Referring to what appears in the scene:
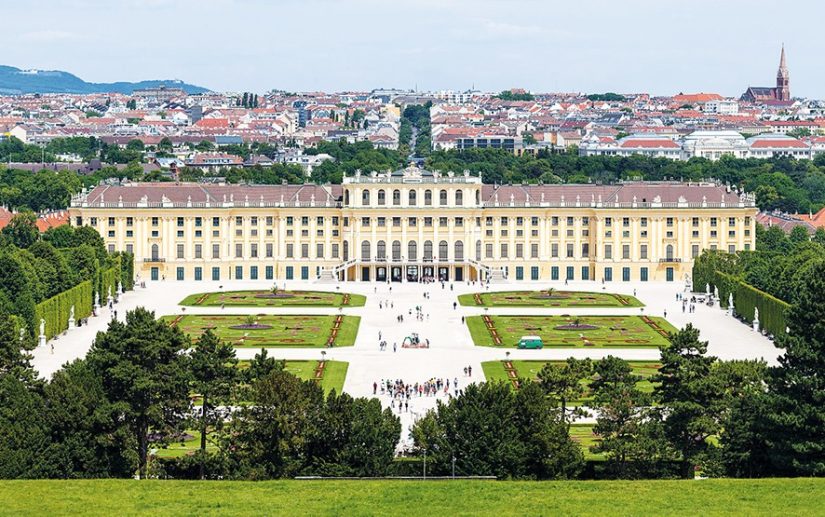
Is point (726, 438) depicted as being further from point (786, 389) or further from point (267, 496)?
point (267, 496)

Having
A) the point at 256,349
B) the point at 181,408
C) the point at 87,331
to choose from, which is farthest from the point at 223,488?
the point at 87,331

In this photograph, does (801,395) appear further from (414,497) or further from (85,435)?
(85,435)

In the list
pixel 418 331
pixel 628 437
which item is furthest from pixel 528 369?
pixel 628 437

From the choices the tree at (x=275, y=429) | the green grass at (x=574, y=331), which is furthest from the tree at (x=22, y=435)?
the green grass at (x=574, y=331)

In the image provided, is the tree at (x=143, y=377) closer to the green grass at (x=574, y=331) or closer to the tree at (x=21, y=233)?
the green grass at (x=574, y=331)

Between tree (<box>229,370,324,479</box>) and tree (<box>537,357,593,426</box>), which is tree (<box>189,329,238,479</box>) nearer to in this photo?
tree (<box>229,370,324,479</box>)

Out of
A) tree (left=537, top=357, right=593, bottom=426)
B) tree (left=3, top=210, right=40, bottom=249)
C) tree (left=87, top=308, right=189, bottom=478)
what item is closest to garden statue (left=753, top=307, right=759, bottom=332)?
tree (left=537, top=357, right=593, bottom=426)
